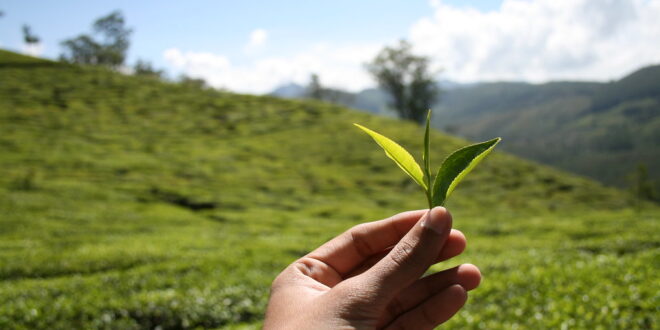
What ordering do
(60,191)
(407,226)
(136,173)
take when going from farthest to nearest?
(136,173), (60,191), (407,226)

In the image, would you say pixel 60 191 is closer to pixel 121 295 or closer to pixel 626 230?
pixel 121 295

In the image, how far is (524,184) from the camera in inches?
1548

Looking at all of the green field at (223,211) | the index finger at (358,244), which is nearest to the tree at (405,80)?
the green field at (223,211)

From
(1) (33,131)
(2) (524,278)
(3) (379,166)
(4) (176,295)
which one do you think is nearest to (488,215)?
(3) (379,166)

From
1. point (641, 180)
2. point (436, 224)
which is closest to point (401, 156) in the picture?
point (436, 224)

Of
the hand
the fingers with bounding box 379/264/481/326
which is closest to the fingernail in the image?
the hand

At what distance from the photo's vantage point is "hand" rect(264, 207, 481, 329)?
1.77m

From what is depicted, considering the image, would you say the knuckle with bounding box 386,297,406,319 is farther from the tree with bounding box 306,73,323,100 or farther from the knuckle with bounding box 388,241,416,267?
the tree with bounding box 306,73,323,100

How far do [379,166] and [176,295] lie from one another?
33.8m

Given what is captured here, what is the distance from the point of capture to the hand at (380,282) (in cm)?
177

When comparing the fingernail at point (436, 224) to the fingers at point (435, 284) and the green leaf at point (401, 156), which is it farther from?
the fingers at point (435, 284)

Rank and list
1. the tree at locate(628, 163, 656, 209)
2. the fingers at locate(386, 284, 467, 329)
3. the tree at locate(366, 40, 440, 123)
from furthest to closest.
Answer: the tree at locate(366, 40, 440, 123)
the tree at locate(628, 163, 656, 209)
the fingers at locate(386, 284, 467, 329)

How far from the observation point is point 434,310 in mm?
2041

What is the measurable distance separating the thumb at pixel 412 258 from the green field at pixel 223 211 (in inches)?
245
